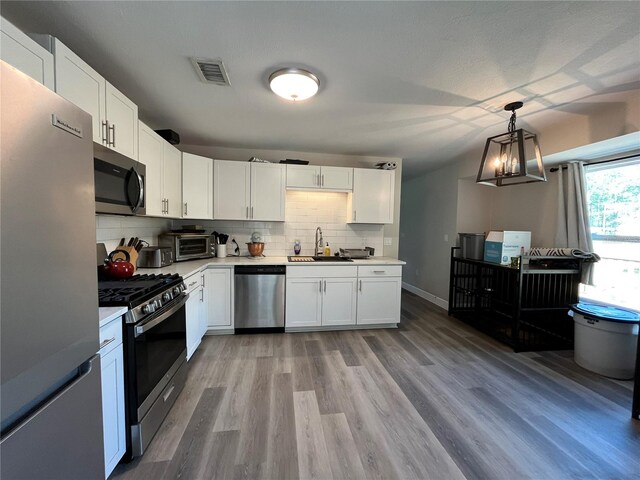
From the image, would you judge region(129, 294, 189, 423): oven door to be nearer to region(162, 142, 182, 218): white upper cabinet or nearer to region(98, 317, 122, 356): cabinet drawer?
region(98, 317, 122, 356): cabinet drawer

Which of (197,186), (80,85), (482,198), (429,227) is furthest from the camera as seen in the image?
(429,227)

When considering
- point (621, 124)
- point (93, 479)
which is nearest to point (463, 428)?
point (93, 479)

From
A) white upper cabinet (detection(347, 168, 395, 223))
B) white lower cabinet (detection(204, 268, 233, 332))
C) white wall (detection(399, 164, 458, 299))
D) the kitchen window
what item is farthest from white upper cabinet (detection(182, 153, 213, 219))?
the kitchen window

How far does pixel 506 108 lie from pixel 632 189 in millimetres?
1657

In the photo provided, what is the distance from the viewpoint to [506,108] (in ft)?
7.76

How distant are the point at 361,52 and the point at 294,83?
1.66ft

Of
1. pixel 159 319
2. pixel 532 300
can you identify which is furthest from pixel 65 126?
pixel 532 300

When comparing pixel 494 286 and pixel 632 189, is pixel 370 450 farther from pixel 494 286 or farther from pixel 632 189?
pixel 632 189

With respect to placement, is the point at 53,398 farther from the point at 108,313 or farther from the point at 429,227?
the point at 429,227

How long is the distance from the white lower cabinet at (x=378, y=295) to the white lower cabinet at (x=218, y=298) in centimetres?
160

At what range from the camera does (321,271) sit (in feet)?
10.8

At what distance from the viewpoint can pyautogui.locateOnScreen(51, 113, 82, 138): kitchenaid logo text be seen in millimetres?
816

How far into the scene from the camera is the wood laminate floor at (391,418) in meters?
1.49

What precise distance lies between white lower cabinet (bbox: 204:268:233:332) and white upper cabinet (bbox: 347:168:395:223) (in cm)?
182
